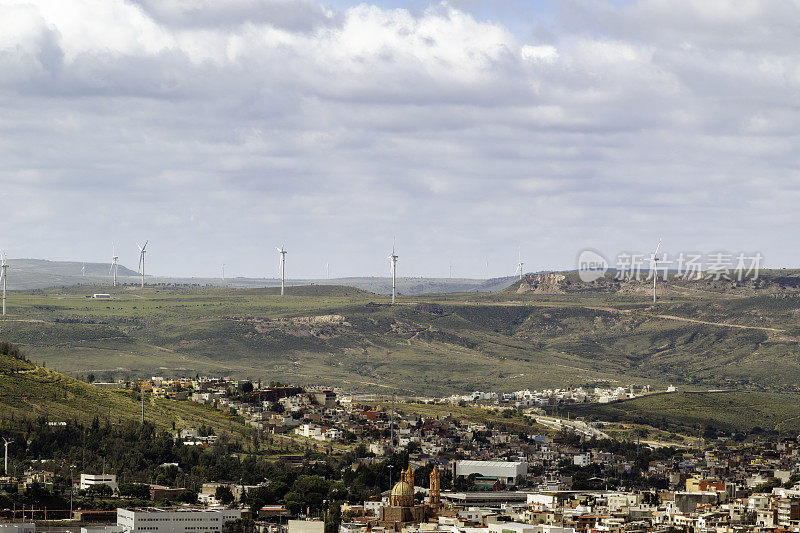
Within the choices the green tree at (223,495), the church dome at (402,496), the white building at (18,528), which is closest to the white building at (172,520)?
the white building at (18,528)

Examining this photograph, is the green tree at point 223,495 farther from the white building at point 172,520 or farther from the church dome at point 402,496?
the church dome at point 402,496

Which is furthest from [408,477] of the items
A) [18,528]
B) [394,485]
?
[18,528]

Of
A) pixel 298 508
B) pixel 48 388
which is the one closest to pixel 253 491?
pixel 298 508

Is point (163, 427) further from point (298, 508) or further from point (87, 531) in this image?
point (87, 531)

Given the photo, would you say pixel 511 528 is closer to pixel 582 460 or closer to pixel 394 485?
pixel 394 485

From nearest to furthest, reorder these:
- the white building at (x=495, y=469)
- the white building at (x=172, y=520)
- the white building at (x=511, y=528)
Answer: the white building at (x=511, y=528)
the white building at (x=172, y=520)
the white building at (x=495, y=469)

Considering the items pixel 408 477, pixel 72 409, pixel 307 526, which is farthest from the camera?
pixel 72 409
